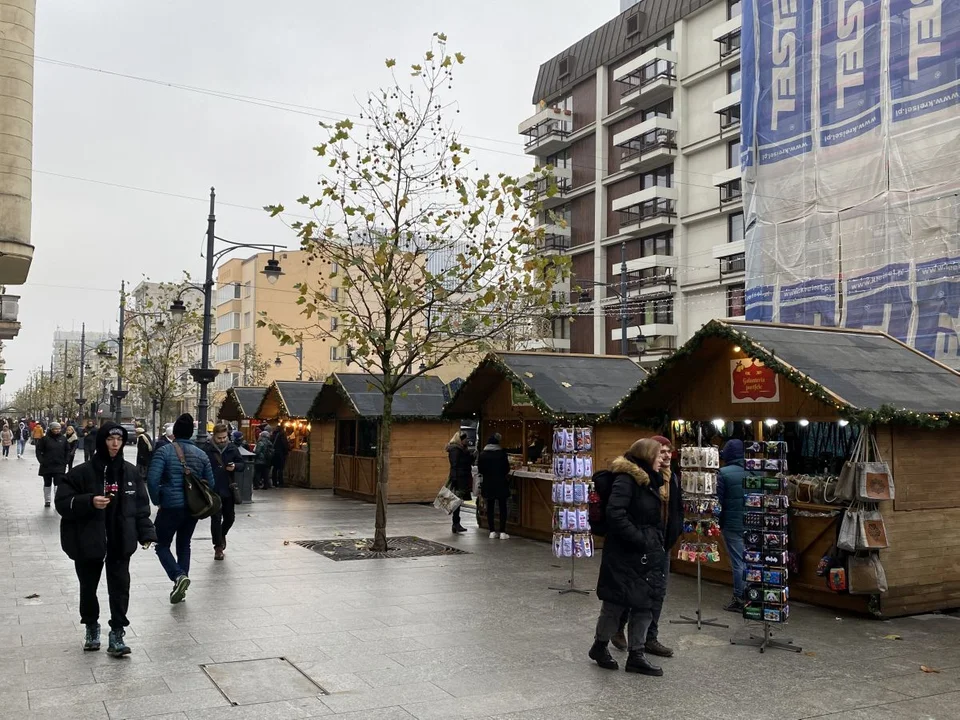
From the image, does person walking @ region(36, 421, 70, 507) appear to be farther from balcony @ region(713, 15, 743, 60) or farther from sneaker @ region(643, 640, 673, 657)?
balcony @ region(713, 15, 743, 60)

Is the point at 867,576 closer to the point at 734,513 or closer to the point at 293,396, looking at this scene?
the point at 734,513

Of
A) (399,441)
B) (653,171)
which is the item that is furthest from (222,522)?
(653,171)

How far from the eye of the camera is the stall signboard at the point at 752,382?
11219 millimetres

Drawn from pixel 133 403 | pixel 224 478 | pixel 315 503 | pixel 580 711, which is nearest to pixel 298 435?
pixel 315 503

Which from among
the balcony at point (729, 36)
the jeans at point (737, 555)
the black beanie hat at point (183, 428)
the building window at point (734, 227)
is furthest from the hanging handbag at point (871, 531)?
the balcony at point (729, 36)

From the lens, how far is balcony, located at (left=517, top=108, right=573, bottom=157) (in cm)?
5759

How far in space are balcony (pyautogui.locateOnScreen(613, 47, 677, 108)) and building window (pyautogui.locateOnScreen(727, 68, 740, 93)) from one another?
136 inches

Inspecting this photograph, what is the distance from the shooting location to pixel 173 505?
9.94m

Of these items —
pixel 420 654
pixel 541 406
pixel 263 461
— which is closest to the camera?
pixel 420 654

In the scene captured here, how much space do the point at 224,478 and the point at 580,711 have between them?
300 inches

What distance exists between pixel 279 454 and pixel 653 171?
31.5 m

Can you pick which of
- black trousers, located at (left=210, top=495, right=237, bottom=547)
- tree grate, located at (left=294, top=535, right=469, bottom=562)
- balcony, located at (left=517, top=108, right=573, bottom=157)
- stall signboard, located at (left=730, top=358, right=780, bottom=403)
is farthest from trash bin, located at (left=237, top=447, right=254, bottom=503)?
balcony, located at (left=517, top=108, right=573, bottom=157)

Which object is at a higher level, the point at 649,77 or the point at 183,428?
the point at 649,77

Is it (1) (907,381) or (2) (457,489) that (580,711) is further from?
(2) (457,489)
